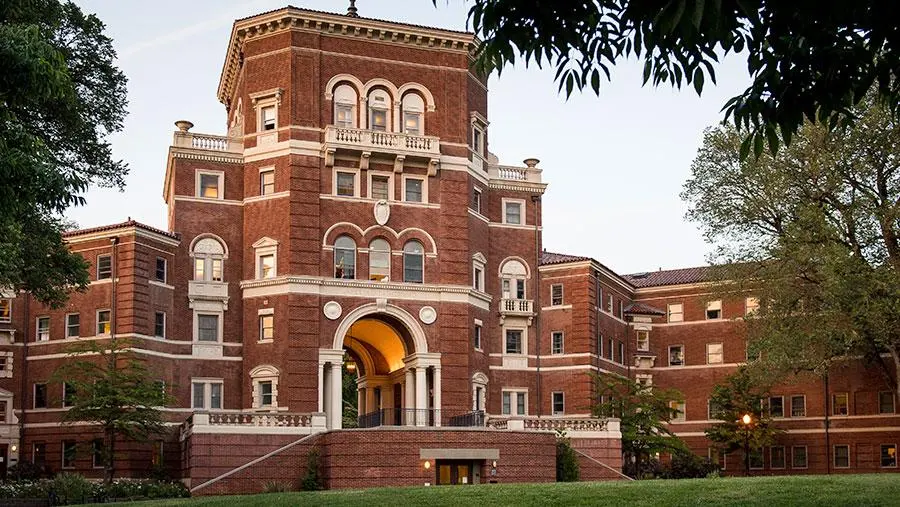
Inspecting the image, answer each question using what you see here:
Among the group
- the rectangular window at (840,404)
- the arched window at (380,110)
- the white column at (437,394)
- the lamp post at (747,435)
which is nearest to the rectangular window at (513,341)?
the white column at (437,394)

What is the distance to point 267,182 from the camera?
5866 cm

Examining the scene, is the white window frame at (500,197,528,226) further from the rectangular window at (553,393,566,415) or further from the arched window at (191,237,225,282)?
the arched window at (191,237,225,282)

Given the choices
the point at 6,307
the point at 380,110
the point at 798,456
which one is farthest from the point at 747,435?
the point at 6,307

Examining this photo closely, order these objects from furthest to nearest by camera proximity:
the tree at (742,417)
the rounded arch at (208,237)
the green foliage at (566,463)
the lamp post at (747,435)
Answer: the tree at (742,417) → the lamp post at (747,435) → the rounded arch at (208,237) → the green foliage at (566,463)

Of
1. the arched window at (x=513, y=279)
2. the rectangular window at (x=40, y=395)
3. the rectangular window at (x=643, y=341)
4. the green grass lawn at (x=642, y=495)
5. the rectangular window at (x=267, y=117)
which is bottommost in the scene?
the green grass lawn at (x=642, y=495)

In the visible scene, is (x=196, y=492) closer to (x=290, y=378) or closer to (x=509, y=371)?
(x=290, y=378)

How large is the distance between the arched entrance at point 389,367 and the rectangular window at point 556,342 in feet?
30.6

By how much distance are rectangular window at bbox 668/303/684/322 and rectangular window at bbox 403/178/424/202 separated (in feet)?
83.6

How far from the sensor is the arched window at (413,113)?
60.3m

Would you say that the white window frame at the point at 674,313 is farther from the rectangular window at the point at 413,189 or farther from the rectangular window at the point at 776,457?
the rectangular window at the point at 413,189

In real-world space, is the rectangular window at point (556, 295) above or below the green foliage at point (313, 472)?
above

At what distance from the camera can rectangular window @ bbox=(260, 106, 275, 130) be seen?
5875 cm

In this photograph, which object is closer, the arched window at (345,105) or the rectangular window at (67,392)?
the rectangular window at (67,392)

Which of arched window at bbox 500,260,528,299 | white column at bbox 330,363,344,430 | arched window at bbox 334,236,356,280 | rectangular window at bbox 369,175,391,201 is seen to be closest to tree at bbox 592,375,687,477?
arched window at bbox 500,260,528,299
